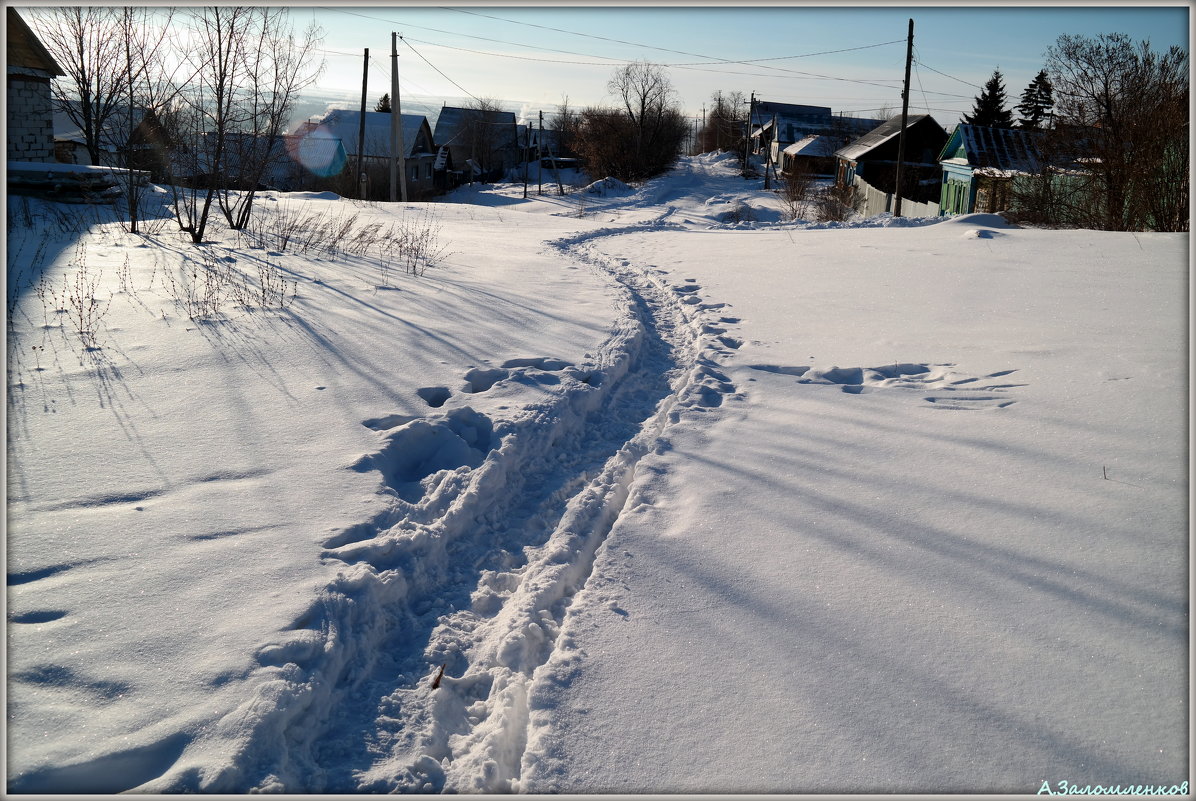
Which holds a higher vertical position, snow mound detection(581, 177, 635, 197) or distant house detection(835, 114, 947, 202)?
distant house detection(835, 114, 947, 202)

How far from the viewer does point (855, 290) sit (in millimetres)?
9125

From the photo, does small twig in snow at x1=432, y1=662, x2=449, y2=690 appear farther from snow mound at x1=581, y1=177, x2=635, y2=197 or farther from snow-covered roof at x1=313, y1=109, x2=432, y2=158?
snow-covered roof at x1=313, y1=109, x2=432, y2=158

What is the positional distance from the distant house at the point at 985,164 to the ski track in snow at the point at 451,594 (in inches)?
735

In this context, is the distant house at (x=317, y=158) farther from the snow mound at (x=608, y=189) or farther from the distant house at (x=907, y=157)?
the distant house at (x=907, y=157)

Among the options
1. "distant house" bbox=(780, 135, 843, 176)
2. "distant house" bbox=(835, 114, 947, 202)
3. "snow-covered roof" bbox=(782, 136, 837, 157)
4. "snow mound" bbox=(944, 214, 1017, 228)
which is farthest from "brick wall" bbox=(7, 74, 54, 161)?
"snow-covered roof" bbox=(782, 136, 837, 157)

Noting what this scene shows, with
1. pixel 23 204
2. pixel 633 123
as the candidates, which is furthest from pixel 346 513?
pixel 633 123

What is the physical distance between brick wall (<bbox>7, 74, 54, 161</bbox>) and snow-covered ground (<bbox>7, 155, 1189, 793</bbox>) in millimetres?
10741

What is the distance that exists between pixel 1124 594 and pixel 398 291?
7.00 metres

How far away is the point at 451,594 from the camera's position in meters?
3.22

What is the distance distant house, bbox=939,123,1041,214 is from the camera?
68.4ft

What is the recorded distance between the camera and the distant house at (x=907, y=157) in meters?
35.6

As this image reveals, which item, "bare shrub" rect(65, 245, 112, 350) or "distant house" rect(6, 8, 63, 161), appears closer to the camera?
"bare shrub" rect(65, 245, 112, 350)

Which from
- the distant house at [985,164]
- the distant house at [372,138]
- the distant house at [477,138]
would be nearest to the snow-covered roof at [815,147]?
the distant house at [985,164]

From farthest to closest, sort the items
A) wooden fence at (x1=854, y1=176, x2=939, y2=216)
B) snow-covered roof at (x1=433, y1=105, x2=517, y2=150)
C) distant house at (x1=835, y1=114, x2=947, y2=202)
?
snow-covered roof at (x1=433, y1=105, x2=517, y2=150), distant house at (x1=835, y1=114, x2=947, y2=202), wooden fence at (x1=854, y1=176, x2=939, y2=216)
